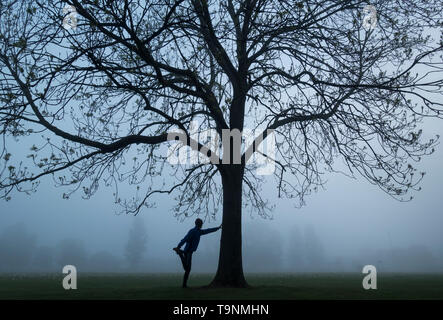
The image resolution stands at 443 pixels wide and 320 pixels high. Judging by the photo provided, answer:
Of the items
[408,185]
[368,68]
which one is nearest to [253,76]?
[368,68]

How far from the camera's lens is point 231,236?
1538 centimetres

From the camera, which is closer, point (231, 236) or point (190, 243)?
point (190, 243)

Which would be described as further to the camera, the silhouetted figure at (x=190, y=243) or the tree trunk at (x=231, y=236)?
the tree trunk at (x=231, y=236)

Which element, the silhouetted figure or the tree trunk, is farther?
the tree trunk

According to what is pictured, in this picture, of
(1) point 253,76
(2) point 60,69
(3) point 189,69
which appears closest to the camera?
(2) point 60,69

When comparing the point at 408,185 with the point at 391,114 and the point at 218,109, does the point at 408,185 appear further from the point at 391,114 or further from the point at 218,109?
the point at 218,109

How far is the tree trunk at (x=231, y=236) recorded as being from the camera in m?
15.0

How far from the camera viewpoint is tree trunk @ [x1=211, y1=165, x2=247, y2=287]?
15.0m

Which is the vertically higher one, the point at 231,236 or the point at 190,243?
the point at 231,236

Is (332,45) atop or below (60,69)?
atop

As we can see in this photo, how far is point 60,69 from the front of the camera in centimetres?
1267
